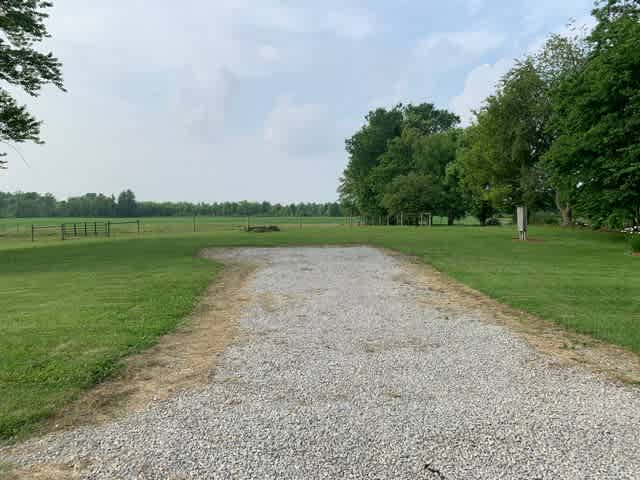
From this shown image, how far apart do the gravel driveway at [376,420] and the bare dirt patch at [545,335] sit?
27cm

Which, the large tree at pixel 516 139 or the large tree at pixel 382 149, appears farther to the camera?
the large tree at pixel 382 149

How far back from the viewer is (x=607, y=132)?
15820 mm

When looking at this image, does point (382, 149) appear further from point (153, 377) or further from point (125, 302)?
point (153, 377)

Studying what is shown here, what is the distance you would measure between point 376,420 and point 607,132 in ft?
58.4

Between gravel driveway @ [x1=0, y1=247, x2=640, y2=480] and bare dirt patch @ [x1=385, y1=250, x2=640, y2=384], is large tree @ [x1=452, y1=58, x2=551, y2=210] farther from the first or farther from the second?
gravel driveway @ [x1=0, y1=247, x2=640, y2=480]

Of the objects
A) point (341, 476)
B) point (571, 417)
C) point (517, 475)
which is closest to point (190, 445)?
point (341, 476)

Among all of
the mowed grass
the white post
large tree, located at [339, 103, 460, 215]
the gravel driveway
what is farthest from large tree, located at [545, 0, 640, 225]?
large tree, located at [339, 103, 460, 215]

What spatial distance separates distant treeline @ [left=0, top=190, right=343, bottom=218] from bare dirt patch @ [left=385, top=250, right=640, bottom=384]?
275ft

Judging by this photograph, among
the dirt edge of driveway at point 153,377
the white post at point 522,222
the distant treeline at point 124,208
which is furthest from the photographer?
the distant treeline at point 124,208

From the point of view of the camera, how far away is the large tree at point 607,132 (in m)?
15.2

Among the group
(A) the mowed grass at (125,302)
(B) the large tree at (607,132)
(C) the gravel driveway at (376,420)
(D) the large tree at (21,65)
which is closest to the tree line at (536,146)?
(B) the large tree at (607,132)

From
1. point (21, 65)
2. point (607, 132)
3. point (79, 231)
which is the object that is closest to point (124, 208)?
point (79, 231)

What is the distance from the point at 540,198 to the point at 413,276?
27249mm

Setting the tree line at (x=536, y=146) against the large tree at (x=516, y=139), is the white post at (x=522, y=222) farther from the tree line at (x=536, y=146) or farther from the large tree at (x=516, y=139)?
the large tree at (x=516, y=139)
